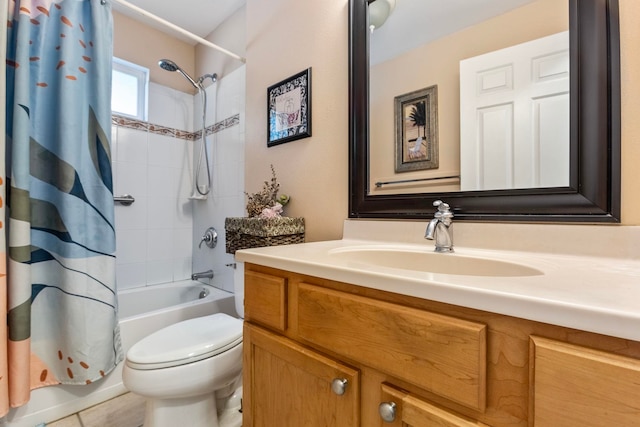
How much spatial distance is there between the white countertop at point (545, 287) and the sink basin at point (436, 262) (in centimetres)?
2

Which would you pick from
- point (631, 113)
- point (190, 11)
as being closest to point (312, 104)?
point (631, 113)

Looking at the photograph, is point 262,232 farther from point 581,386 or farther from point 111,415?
point 111,415

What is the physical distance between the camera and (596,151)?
70 centimetres

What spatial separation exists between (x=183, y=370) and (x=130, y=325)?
2.43 ft

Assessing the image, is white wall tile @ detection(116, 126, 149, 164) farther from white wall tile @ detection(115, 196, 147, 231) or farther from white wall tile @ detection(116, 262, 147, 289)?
white wall tile @ detection(116, 262, 147, 289)

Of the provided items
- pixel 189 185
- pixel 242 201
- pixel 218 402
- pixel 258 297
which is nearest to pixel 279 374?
pixel 258 297

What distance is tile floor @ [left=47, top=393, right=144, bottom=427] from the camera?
1.27 meters

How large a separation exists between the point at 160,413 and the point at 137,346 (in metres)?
0.26

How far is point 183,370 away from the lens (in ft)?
3.26

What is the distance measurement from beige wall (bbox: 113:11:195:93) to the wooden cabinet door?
7.36 ft

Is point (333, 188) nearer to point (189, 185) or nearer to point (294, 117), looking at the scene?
point (294, 117)

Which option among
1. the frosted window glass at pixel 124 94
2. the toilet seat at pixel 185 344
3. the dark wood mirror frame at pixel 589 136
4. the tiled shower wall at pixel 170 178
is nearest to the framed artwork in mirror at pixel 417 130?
the dark wood mirror frame at pixel 589 136

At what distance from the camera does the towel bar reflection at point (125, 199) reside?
200cm

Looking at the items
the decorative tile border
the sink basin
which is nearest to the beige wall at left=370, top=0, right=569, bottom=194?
the sink basin
